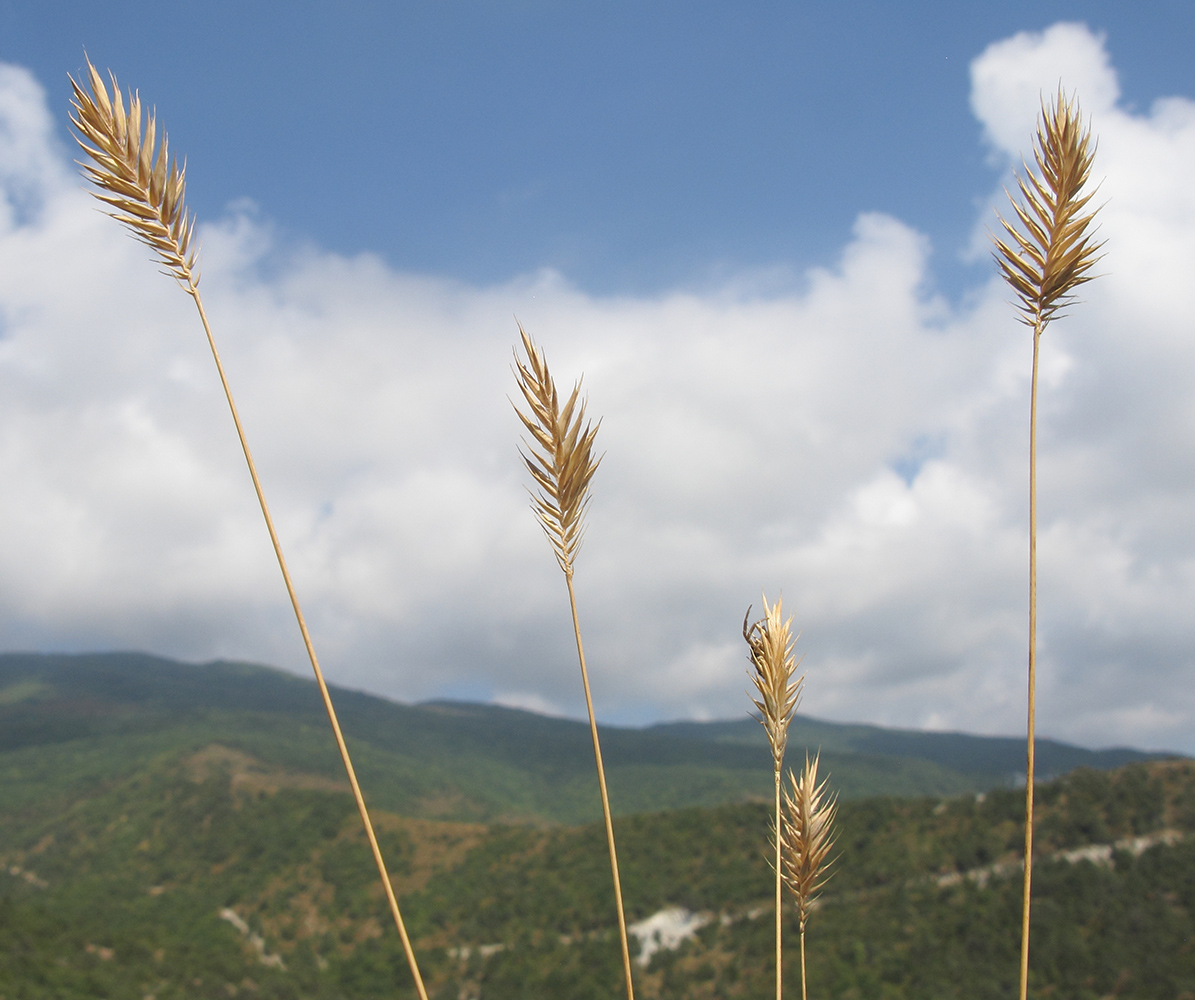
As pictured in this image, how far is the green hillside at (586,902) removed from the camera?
24.7 meters

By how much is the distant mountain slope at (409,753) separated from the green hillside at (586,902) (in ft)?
93.0

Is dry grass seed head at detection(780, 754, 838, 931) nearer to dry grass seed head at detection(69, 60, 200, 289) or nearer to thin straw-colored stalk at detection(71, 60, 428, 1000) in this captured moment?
thin straw-colored stalk at detection(71, 60, 428, 1000)

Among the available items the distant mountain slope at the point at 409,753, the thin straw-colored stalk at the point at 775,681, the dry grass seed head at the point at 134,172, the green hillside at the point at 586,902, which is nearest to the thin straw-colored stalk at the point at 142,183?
the dry grass seed head at the point at 134,172

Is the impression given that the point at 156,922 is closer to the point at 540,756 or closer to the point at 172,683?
the point at 540,756

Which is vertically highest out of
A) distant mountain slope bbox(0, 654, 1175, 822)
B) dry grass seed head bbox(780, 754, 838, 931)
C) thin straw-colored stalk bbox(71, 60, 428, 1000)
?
thin straw-colored stalk bbox(71, 60, 428, 1000)

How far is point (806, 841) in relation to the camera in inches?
89.4

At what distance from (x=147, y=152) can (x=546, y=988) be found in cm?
3837

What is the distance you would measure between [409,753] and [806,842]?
143 metres

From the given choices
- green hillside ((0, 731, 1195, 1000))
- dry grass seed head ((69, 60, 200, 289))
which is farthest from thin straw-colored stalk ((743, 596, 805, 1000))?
green hillside ((0, 731, 1195, 1000))

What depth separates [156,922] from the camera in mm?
45375

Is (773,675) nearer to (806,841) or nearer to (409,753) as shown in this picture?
(806,841)

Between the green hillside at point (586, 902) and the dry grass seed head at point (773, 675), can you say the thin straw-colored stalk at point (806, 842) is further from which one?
the green hillside at point (586, 902)

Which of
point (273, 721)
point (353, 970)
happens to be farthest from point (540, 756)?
point (353, 970)

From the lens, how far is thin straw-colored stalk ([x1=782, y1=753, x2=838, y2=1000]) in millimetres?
2266
